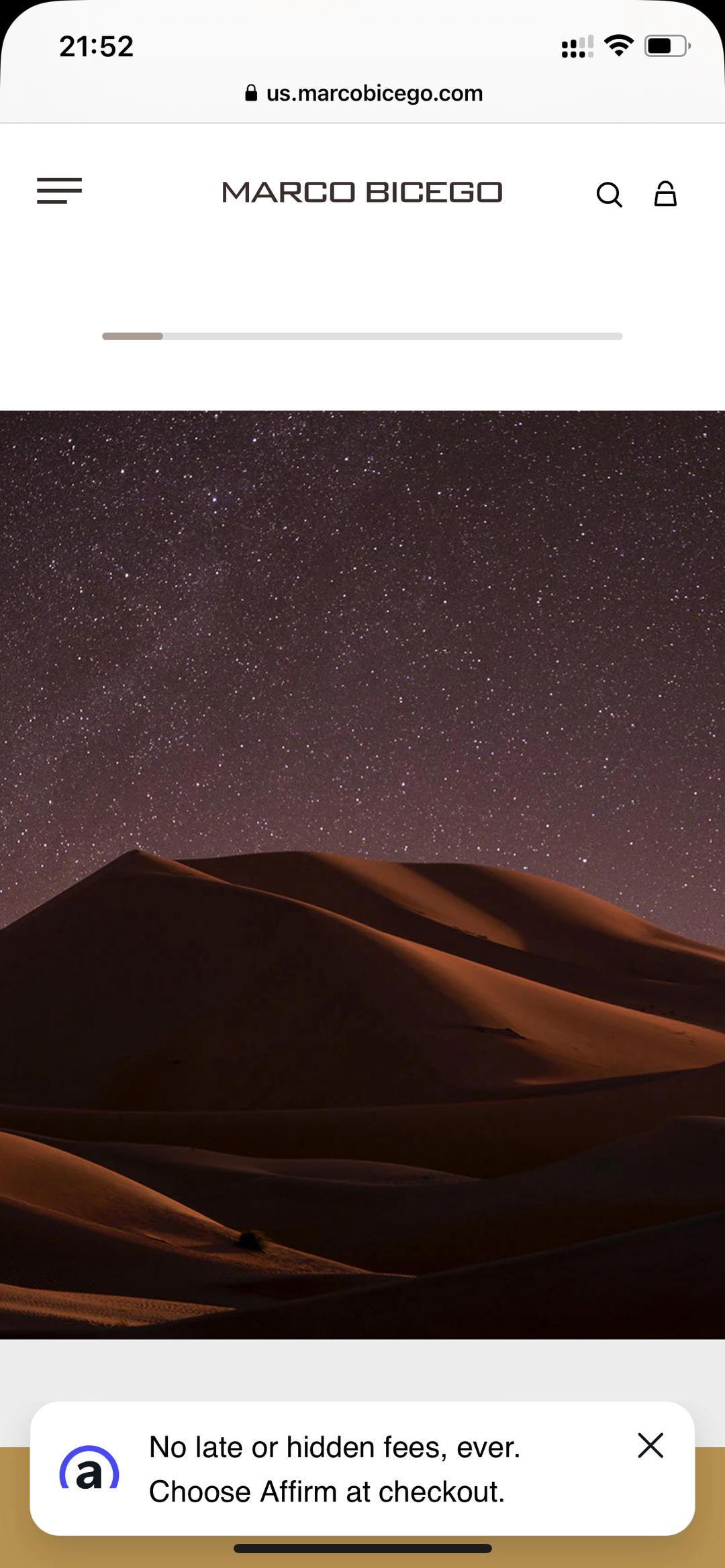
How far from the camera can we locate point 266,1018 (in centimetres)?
4328

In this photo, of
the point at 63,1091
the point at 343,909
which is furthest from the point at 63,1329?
the point at 343,909

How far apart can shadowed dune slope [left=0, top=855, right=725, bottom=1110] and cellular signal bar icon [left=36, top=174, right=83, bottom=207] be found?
32.9 meters

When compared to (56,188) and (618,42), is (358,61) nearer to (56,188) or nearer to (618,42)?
(618,42)

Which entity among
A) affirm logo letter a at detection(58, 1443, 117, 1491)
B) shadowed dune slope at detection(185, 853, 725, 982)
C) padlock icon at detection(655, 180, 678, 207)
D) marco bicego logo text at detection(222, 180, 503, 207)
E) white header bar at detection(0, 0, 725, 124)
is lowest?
affirm logo letter a at detection(58, 1443, 117, 1491)

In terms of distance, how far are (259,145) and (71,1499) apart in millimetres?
5616

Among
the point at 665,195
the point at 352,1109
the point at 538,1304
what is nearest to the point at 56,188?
the point at 665,195

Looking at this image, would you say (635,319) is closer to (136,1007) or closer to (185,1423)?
(185,1423)

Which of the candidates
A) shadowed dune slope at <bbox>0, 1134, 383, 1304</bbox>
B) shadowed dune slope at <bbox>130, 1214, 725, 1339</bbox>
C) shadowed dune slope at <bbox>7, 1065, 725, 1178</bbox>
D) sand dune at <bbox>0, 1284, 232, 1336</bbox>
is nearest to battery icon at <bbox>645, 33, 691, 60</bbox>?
shadowed dune slope at <bbox>130, 1214, 725, 1339</bbox>

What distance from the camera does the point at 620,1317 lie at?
676 centimetres

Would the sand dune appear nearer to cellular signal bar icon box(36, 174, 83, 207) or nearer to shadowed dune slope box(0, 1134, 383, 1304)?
shadowed dune slope box(0, 1134, 383, 1304)

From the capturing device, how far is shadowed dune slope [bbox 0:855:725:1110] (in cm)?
3891

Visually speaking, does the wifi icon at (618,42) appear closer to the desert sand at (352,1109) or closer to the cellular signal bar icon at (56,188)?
the cellular signal bar icon at (56,188)

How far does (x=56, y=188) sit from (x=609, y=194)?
99.7 inches

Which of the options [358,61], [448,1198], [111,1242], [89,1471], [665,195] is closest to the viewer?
[89,1471]
